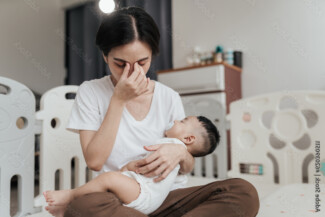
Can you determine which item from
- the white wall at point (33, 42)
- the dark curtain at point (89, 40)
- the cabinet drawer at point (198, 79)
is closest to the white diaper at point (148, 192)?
the cabinet drawer at point (198, 79)

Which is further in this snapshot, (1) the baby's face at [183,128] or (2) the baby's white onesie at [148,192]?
(1) the baby's face at [183,128]

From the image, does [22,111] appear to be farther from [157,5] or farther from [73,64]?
[73,64]

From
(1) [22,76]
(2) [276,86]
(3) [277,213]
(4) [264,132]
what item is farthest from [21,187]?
(1) [22,76]

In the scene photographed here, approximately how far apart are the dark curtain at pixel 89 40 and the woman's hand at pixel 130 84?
6.84 ft

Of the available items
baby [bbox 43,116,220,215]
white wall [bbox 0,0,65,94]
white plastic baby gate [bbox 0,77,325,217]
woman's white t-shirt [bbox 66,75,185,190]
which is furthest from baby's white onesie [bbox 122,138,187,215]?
white wall [bbox 0,0,65,94]

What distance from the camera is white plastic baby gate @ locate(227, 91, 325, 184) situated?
4.80ft

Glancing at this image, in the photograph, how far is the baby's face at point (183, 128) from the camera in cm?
92

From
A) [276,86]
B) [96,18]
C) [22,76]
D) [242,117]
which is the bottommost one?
[242,117]

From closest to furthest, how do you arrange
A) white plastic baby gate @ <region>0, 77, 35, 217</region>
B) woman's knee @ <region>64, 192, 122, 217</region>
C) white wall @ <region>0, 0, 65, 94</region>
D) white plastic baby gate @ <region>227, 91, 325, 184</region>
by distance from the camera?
1. woman's knee @ <region>64, 192, 122, 217</region>
2. white plastic baby gate @ <region>0, 77, 35, 217</region>
3. white plastic baby gate @ <region>227, 91, 325, 184</region>
4. white wall @ <region>0, 0, 65, 94</region>

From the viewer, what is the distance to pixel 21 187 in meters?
1.12

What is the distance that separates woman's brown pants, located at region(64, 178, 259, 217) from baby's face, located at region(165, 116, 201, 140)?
17 centimetres

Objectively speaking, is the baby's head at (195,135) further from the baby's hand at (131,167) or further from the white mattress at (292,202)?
the white mattress at (292,202)

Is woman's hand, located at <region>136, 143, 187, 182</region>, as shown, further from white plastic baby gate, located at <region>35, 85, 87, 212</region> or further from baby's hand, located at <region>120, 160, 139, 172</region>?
white plastic baby gate, located at <region>35, 85, 87, 212</region>

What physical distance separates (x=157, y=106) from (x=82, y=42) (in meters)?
3.22
